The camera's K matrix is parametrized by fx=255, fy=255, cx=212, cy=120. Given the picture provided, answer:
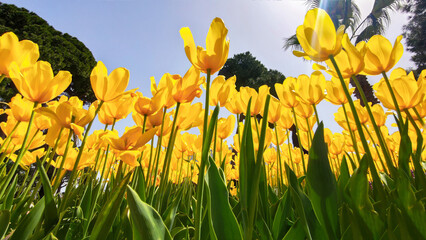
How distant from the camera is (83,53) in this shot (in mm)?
12336

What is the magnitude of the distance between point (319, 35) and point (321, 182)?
1.30 ft

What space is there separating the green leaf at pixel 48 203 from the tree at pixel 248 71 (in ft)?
65.2

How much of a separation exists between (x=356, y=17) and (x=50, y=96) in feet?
53.1

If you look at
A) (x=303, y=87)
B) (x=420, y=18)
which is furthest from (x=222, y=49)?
(x=420, y=18)

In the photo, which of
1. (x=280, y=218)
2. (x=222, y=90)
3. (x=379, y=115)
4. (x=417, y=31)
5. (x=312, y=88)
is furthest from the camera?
(x=417, y=31)

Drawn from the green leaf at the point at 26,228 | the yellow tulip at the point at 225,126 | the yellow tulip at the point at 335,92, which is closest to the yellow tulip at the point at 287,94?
the yellow tulip at the point at 335,92

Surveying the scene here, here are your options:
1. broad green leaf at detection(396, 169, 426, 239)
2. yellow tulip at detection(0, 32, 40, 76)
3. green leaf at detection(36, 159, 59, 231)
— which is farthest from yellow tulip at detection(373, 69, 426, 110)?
yellow tulip at detection(0, 32, 40, 76)

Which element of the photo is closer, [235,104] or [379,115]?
[235,104]

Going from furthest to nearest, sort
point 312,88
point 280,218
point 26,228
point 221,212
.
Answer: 1. point 312,88
2. point 280,218
3. point 26,228
4. point 221,212

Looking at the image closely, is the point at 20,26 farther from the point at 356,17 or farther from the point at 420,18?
the point at 420,18

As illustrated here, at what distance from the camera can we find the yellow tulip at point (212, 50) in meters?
0.69

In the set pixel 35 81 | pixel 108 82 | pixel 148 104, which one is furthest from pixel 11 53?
pixel 148 104

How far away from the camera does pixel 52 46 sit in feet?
34.9

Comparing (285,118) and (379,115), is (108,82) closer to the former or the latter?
(285,118)
